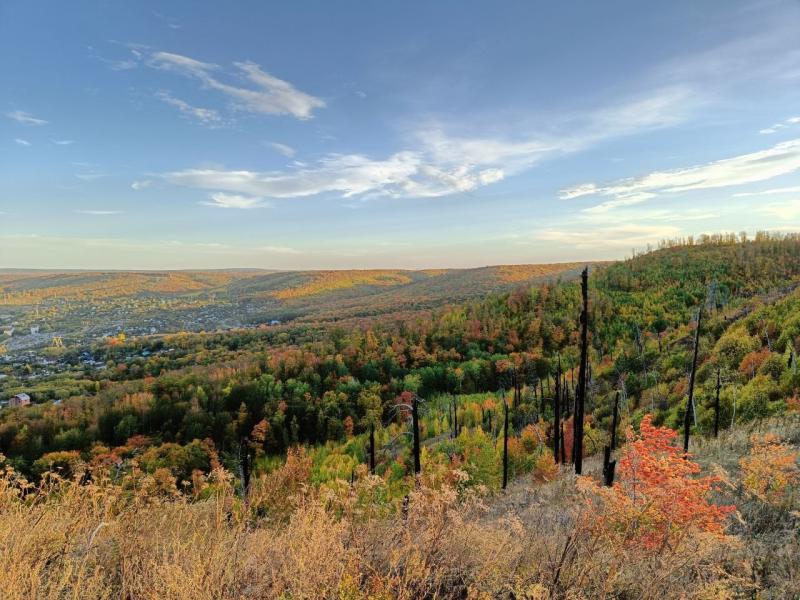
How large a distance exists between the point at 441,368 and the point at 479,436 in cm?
4125

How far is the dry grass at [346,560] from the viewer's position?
375 cm

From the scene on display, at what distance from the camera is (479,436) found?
4244 centimetres

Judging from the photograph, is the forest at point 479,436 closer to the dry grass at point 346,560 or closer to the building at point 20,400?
the dry grass at point 346,560

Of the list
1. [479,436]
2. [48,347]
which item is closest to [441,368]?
[479,436]

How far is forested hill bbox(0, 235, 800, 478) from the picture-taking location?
136 feet

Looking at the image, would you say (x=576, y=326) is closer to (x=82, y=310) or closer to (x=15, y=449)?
(x=15, y=449)

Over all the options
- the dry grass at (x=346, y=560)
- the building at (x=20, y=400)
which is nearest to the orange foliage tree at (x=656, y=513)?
the dry grass at (x=346, y=560)

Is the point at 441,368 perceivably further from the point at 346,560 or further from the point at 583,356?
the point at 346,560

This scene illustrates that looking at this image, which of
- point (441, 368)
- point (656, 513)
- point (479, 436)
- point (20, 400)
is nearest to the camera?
point (656, 513)

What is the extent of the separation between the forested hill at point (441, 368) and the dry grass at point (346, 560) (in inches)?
1091

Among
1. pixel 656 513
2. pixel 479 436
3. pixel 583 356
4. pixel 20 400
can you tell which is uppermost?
pixel 583 356

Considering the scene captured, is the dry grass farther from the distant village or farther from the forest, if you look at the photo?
the distant village

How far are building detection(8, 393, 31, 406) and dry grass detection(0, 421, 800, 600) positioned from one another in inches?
3382

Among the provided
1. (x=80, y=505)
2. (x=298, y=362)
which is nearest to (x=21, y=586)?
(x=80, y=505)
